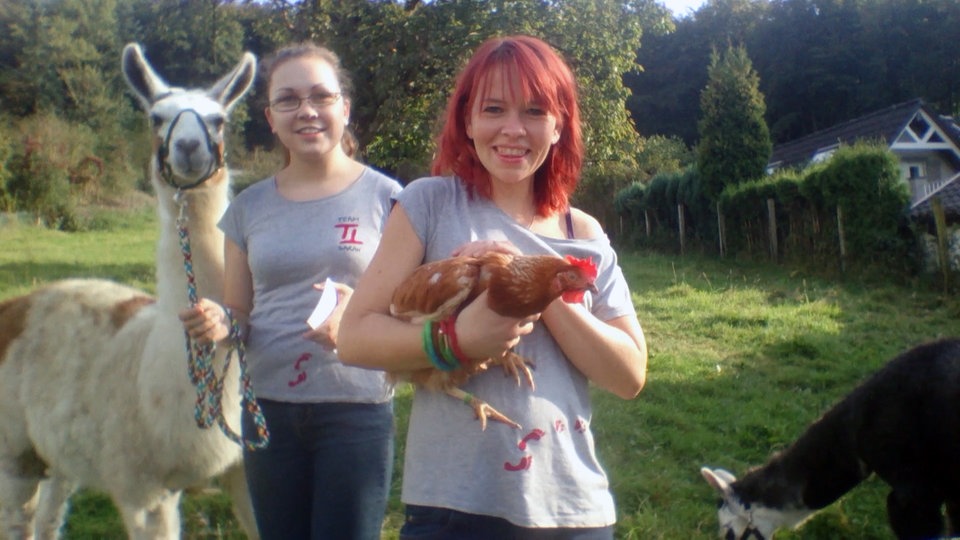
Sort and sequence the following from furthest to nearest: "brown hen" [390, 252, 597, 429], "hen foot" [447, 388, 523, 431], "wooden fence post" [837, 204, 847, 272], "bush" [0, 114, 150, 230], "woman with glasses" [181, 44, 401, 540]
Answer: "bush" [0, 114, 150, 230]
"wooden fence post" [837, 204, 847, 272]
"woman with glasses" [181, 44, 401, 540]
"hen foot" [447, 388, 523, 431]
"brown hen" [390, 252, 597, 429]

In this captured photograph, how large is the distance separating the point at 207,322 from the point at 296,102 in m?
0.71

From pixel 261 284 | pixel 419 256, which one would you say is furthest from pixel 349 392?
pixel 419 256

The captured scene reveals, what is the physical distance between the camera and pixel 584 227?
1.85 meters

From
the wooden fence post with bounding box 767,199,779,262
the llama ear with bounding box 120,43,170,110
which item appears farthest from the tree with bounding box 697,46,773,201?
the llama ear with bounding box 120,43,170,110

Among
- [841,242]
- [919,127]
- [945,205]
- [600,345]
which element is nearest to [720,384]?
[600,345]

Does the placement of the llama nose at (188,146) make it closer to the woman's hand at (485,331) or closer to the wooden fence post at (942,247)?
the woman's hand at (485,331)

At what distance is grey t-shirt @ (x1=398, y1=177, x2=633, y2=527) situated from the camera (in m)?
1.60

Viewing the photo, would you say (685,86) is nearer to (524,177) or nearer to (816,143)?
(816,143)

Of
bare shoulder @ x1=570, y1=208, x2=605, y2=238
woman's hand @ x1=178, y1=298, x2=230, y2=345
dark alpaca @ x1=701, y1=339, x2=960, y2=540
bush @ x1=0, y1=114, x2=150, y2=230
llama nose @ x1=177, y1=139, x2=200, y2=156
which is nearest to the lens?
bare shoulder @ x1=570, y1=208, x2=605, y2=238

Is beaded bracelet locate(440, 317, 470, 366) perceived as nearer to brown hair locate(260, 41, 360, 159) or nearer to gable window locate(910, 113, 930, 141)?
brown hair locate(260, 41, 360, 159)

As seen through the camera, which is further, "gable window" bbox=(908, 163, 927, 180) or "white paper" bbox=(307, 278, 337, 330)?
"gable window" bbox=(908, 163, 927, 180)

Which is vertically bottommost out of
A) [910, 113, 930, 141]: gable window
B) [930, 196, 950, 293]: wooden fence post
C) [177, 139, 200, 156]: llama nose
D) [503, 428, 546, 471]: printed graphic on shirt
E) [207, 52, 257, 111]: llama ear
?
[930, 196, 950, 293]: wooden fence post

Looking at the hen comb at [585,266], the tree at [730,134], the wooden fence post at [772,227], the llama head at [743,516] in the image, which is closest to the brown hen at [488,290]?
the hen comb at [585,266]

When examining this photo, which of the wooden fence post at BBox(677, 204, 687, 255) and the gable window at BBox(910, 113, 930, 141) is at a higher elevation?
the gable window at BBox(910, 113, 930, 141)
